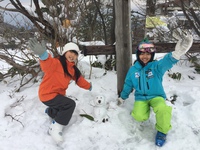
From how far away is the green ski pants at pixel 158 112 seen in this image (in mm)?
2346

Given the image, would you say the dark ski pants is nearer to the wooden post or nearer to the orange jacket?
the orange jacket

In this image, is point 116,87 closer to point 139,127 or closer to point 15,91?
point 139,127

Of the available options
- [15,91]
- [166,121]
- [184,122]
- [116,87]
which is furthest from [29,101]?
[184,122]

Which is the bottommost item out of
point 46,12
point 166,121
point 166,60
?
point 166,121

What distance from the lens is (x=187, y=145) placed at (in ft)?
7.68

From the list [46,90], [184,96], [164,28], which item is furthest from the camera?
[164,28]

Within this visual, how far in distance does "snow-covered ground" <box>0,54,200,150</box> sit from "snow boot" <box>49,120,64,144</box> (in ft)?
0.21

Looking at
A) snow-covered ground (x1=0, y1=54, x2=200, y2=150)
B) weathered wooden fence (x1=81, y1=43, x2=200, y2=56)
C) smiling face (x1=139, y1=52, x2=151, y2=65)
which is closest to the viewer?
snow-covered ground (x1=0, y1=54, x2=200, y2=150)

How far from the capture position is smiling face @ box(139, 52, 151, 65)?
266 cm

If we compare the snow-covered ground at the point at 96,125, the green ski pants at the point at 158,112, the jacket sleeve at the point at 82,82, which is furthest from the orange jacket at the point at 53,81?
the green ski pants at the point at 158,112

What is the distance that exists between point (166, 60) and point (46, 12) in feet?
7.73

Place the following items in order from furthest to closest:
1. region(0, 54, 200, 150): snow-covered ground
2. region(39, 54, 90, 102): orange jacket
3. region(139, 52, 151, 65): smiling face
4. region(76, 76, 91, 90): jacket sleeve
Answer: region(76, 76, 91, 90): jacket sleeve < region(139, 52, 151, 65): smiling face < region(39, 54, 90, 102): orange jacket < region(0, 54, 200, 150): snow-covered ground

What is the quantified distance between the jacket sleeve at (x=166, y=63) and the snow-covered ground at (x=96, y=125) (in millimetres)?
688

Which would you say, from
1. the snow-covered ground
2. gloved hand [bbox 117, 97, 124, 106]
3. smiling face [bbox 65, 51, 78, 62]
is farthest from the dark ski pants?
gloved hand [bbox 117, 97, 124, 106]
